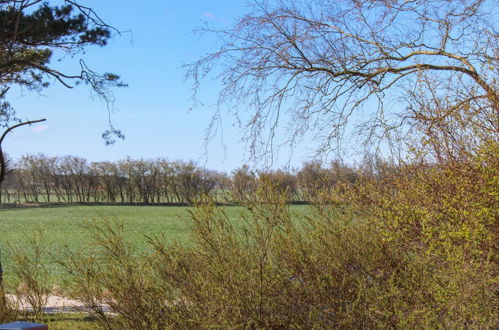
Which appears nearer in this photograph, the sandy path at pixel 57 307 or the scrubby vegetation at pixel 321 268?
the scrubby vegetation at pixel 321 268

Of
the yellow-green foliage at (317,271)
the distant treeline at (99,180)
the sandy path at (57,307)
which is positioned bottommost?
the sandy path at (57,307)

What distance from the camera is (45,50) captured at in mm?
10422

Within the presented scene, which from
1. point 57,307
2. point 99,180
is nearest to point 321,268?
point 57,307

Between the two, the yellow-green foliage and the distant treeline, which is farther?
the distant treeline

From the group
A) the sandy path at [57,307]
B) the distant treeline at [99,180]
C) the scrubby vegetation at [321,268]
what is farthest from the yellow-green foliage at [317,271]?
the distant treeline at [99,180]

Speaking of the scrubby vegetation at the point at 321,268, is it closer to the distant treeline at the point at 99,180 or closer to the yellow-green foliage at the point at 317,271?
the yellow-green foliage at the point at 317,271

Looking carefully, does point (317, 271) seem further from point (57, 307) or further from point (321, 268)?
point (57, 307)

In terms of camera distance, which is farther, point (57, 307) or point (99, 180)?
point (99, 180)

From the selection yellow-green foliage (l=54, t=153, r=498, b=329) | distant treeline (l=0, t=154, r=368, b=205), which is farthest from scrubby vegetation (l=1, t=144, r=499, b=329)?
distant treeline (l=0, t=154, r=368, b=205)

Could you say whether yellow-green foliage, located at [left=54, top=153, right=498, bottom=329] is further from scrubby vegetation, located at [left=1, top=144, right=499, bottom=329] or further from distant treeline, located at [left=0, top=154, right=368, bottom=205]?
distant treeline, located at [left=0, top=154, right=368, bottom=205]

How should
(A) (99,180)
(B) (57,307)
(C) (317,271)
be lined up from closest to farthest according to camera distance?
(C) (317,271)
(B) (57,307)
(A) (99,180)

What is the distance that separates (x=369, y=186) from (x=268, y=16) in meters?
2.29

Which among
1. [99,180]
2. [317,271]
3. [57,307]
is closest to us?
[317,271]

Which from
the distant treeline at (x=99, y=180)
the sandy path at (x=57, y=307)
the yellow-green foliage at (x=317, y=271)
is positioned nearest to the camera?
the yellow-green foliage at (x=317, y=271)
